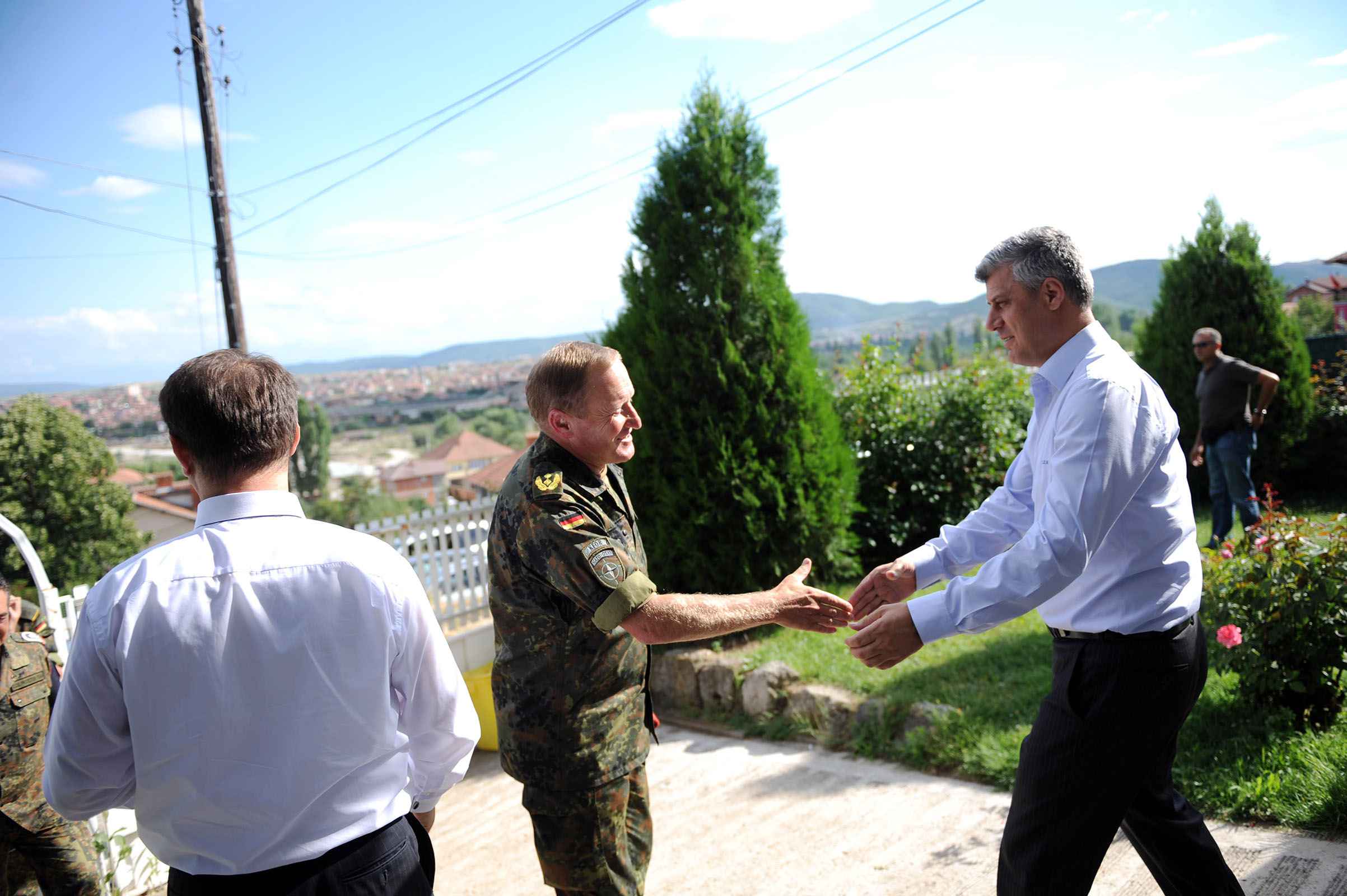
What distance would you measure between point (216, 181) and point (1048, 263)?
10.5 meters

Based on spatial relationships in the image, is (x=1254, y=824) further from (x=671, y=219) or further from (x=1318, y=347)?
(x=1318, y=347)

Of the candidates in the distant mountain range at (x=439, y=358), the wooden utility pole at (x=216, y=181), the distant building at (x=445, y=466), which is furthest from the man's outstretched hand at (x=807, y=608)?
the distant mountain range at (x=439, y=358)

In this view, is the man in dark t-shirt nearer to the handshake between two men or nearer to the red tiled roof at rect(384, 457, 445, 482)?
the handshake between two men

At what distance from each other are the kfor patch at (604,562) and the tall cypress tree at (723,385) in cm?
398

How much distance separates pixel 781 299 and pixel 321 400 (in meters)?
76.2

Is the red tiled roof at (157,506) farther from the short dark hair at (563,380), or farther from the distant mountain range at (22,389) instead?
the short dark hair at (563,380)

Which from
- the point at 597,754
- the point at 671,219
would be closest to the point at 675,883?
the point at 597,754

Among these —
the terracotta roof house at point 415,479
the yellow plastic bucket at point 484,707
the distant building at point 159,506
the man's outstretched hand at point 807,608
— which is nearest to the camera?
the man's outstretched hand at point 807,608

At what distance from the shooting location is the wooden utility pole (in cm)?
987

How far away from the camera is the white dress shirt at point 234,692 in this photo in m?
1.58

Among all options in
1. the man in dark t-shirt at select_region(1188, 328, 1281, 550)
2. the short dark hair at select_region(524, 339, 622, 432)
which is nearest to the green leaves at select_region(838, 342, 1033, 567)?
the man in dark t-shirt at select_region(1188, 328, 1281, 550)

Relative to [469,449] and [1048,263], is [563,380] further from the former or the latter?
[469,449]

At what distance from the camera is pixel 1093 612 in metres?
2.22

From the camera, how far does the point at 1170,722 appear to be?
2209mm
